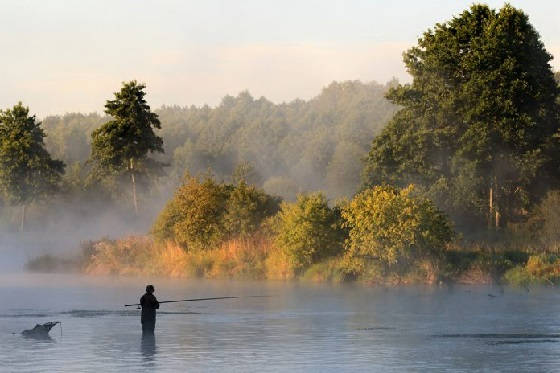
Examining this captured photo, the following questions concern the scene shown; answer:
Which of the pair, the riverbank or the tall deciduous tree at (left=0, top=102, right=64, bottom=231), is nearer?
the riverbank

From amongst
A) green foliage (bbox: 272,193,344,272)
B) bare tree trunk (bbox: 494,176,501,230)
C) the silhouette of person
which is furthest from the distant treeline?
the silhouette of person

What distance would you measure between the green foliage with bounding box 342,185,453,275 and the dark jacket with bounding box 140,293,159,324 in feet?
78.2

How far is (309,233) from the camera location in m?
60.4

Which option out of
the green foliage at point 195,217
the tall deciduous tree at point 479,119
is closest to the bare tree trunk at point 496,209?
the tall deciduous tree at point 479,119

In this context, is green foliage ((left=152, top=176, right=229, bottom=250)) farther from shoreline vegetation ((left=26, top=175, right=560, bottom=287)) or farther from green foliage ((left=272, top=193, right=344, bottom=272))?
green foliage ((left=272, top=193, right=344, bottom=272))

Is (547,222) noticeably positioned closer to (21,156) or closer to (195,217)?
(195,217)

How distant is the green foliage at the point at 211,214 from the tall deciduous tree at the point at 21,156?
83.5 ft

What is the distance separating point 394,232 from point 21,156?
46112 mm

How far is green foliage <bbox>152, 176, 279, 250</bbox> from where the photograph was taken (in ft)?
221

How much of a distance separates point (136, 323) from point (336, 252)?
23.8 m

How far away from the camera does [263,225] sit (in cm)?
6662

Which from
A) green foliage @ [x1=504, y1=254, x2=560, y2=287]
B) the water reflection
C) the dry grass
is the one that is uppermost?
the dry grass

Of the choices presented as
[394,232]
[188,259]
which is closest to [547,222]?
[394,232]

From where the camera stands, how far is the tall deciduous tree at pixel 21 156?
307 feet
